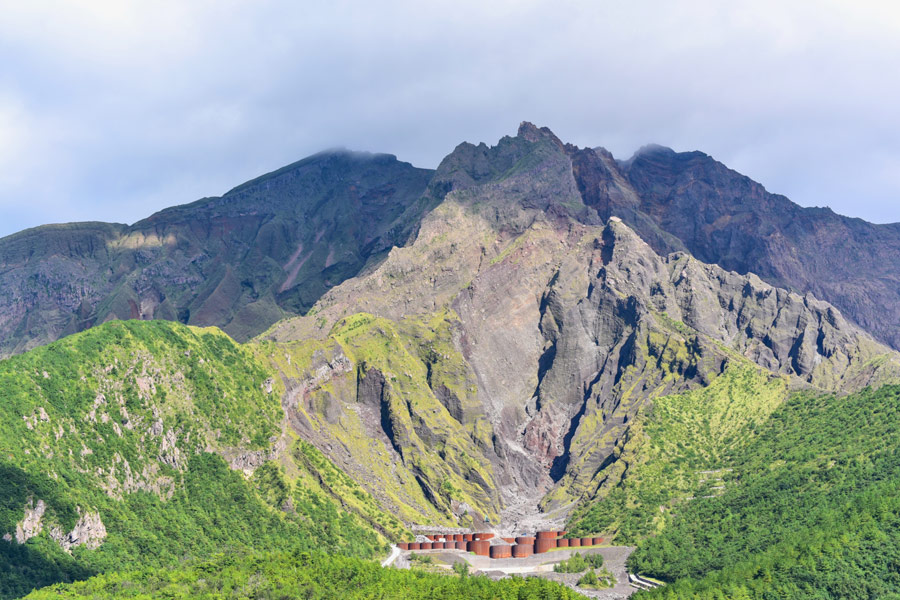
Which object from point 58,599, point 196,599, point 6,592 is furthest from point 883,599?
point 6,592

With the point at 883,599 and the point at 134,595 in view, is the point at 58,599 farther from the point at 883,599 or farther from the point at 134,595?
the point at 883,599

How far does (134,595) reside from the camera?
196625mm

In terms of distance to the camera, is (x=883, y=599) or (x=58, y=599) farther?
(x=883, y=599)

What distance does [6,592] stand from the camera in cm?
19912

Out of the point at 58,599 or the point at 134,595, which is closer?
the point at 58,599

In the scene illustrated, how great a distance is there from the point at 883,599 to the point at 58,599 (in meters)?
158

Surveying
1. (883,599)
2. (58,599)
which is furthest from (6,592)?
(883,599)

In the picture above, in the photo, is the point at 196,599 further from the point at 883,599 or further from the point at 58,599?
the point at 883,599

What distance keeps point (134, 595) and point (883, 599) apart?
147m

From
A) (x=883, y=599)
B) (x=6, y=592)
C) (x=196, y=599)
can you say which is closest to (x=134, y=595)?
(x=196, y=599)

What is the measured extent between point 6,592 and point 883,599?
173 meters

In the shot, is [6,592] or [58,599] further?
[6,592]

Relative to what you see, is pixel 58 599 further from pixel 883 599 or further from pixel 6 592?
pixel 883 599

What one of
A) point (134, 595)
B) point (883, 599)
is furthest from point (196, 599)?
point (883, 599)
